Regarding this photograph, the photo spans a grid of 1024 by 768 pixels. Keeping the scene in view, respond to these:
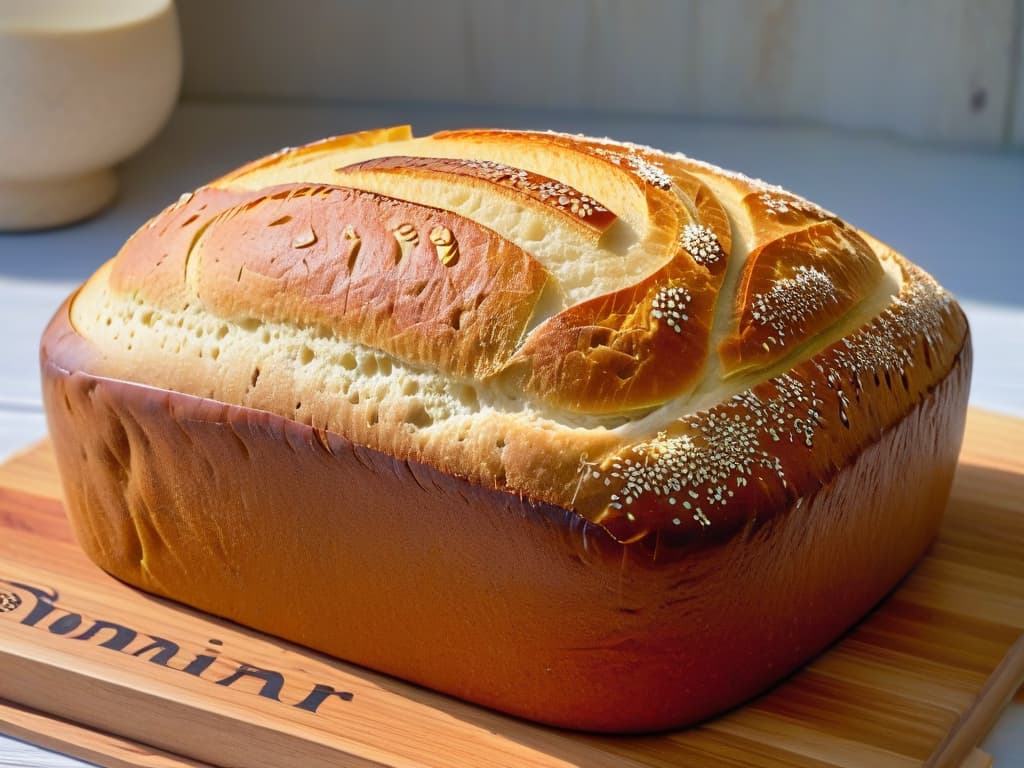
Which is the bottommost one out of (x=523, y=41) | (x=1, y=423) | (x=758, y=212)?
(x=1, y=423)

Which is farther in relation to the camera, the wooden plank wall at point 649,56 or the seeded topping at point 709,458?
the wooden plank wall at point 649,56

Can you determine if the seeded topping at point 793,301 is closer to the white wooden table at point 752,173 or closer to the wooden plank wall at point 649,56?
the white wooden table at point 752,173

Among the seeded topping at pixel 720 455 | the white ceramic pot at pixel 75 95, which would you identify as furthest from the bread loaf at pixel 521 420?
the white ceramic pot at pixel 75 95

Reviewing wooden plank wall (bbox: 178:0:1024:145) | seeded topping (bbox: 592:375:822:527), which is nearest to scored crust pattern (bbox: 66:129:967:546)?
seeded topping (bbox: 592:375:822:527)

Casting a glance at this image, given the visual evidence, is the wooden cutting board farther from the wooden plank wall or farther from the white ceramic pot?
the wooden plank wall

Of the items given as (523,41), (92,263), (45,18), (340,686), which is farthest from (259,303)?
(523,41)

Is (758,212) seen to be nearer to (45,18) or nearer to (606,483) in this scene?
(606,483)

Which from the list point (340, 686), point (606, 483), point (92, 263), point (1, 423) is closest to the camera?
point (606, 483)
